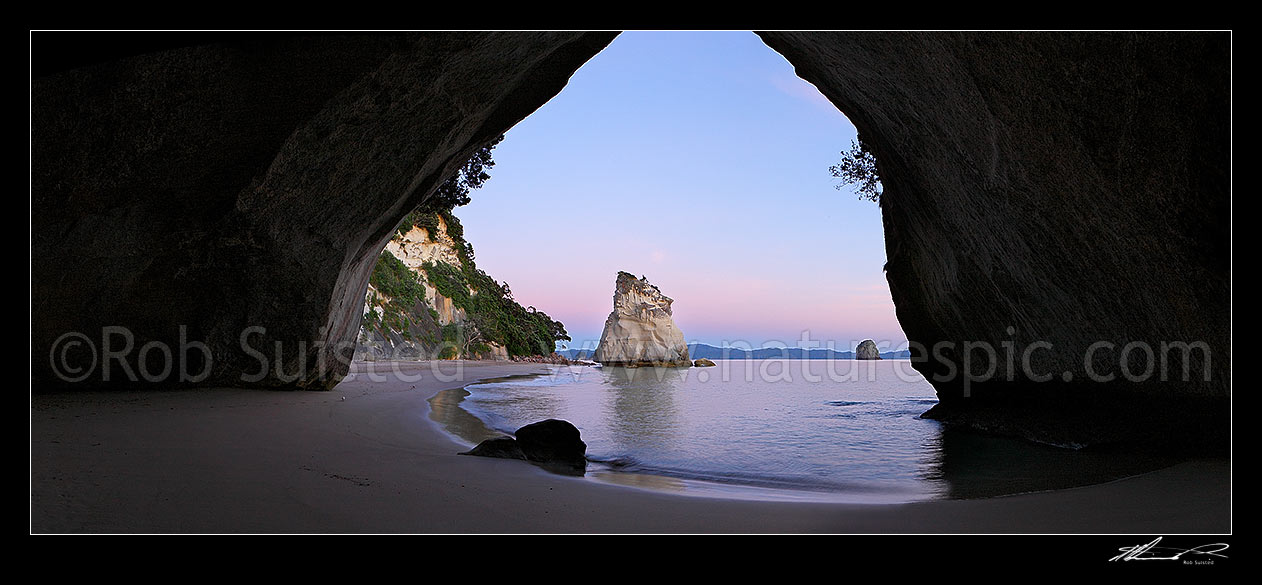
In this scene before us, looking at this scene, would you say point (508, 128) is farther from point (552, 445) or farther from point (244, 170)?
point (552, 445)

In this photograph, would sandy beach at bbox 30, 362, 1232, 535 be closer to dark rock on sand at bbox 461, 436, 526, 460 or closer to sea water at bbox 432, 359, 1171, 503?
dark rock on sand at bbox 461, 436, 526, 460

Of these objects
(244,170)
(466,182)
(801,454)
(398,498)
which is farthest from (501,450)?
(466,182)

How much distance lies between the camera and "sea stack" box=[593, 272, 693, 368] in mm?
60969

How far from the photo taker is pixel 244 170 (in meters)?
7.28

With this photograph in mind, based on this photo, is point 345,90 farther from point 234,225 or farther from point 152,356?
point 152,356

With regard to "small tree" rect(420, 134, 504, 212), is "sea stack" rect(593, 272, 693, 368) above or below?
below

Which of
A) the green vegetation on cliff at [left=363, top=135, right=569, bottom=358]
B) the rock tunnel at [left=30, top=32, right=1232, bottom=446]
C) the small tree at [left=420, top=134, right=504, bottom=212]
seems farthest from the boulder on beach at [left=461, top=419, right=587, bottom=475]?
the green vegetation on cliff at [left=363, top=135, right=569, bottom=358]

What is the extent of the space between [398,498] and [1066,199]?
587cm

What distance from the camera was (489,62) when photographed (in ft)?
23.5

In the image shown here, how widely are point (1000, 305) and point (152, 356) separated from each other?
11.1m
